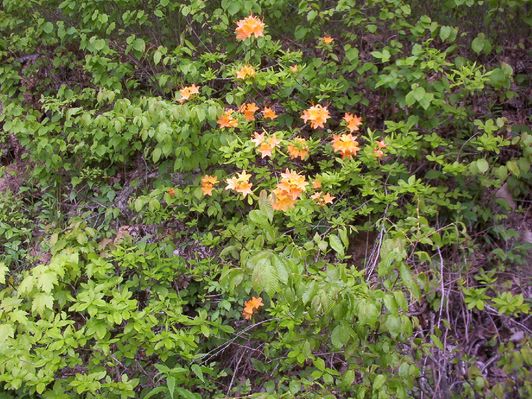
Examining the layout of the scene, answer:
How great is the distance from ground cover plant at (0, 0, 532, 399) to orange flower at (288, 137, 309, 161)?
0.02 m

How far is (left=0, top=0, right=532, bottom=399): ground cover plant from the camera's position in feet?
8.00

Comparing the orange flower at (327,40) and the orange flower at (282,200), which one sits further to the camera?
the orange flower at (327,40)

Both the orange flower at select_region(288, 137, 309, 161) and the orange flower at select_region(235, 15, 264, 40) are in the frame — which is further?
the orange flower at select_region(235, 15, 264, 40)

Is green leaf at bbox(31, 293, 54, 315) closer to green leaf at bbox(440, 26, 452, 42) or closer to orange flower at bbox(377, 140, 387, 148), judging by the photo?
orange flower at bbox(377, 140, 387, 148)

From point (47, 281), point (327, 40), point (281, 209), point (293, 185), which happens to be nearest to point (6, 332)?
point (47, 281)

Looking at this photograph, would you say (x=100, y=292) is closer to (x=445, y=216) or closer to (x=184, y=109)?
(x=184, y=109)

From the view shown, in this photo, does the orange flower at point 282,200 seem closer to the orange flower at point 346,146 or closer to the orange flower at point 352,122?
the orange flower at point 346,146

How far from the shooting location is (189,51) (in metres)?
3.74

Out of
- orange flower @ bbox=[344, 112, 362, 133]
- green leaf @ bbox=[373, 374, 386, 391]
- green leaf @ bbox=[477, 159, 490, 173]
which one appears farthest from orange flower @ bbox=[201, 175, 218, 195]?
green leaf @ bbox=[373, 374, 386, 391]

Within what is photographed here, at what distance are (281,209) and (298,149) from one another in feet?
2.14

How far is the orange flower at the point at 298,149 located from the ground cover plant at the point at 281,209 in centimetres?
2

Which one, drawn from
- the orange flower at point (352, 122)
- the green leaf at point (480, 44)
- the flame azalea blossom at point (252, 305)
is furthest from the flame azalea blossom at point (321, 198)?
the green leaf at point (480, 44)

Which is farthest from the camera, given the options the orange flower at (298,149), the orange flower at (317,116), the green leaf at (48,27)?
the green leaf at (48,27)

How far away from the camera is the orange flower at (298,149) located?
3.12m
